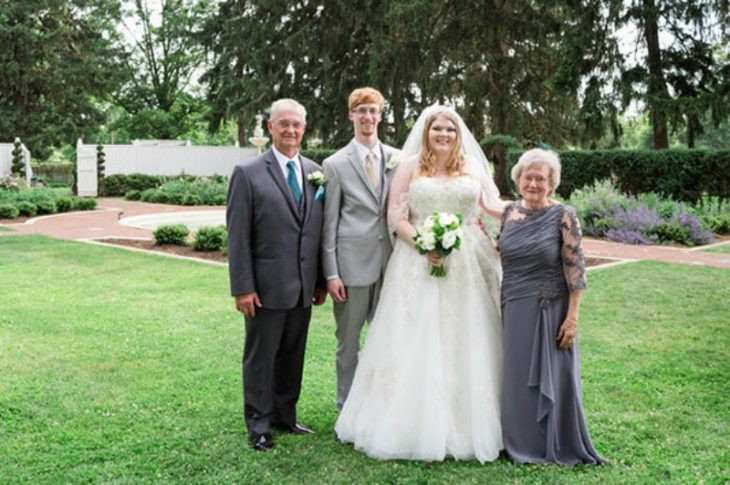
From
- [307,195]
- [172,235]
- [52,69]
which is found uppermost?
[52,69]

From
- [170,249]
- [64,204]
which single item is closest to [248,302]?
[170,249]

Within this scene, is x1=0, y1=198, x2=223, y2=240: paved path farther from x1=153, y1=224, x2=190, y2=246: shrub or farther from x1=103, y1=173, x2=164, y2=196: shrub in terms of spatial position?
x1=103, y1=173, x2=164, y2=196: shrub

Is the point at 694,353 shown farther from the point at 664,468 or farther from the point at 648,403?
the point at 664,468

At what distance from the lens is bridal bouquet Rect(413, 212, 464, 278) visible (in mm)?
3828

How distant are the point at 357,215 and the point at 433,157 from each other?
0.56 meters

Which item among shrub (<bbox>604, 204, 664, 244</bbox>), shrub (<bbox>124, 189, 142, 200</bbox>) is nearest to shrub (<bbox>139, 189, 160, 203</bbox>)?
shrub (<bbox>124, 189, 142, 200</bbox>)

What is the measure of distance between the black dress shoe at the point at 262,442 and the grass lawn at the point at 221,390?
57 mm

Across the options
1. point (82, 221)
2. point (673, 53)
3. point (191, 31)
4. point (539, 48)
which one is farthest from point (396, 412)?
point (191, 31)

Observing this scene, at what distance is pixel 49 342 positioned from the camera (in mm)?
6355

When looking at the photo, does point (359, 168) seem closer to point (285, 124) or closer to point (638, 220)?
point (285, 124)

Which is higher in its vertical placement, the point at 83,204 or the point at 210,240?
the point at 83,204

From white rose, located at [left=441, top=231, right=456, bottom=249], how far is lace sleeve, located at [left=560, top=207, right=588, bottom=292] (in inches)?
23.4

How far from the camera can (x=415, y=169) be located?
13.6 feet

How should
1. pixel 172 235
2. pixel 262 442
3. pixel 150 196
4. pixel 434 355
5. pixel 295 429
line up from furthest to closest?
pixel 150 196, pixel 172 235, pixel 295 429, pixel 262 442, pixel 434 355
